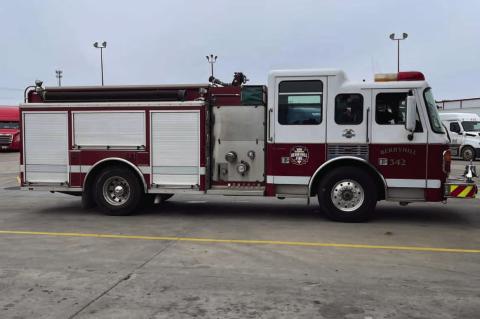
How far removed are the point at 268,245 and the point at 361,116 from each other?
3.00 metres

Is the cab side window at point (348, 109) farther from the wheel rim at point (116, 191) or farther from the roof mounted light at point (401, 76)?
the wheel rim at point (116, 191)

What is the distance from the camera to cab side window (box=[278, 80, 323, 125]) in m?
8.85

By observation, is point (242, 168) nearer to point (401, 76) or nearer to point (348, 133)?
point (348, 133)

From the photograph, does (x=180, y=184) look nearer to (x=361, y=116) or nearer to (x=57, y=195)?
(x=361, y=116)

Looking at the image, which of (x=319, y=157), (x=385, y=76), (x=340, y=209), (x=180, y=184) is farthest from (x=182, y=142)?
(x=385, y=76)

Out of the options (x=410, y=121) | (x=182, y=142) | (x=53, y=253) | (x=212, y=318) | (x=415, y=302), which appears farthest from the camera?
(x=182, y=142)

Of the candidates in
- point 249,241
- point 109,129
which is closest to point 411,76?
point 249,241

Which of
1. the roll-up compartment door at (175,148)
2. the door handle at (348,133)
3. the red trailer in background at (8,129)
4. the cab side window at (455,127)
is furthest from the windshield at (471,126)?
the red trailer in background at (8,129)

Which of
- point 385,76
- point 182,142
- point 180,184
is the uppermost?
point 385,76

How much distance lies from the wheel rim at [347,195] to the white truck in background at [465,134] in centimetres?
1942

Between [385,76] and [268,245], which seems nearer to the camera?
[268,245]

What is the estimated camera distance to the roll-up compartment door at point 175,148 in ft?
30.9

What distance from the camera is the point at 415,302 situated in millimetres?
4816

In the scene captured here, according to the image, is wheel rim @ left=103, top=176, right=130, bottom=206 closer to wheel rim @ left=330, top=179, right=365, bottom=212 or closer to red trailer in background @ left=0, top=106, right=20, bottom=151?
wheel rim @ left=330, top=179, right=365, bottom=212
